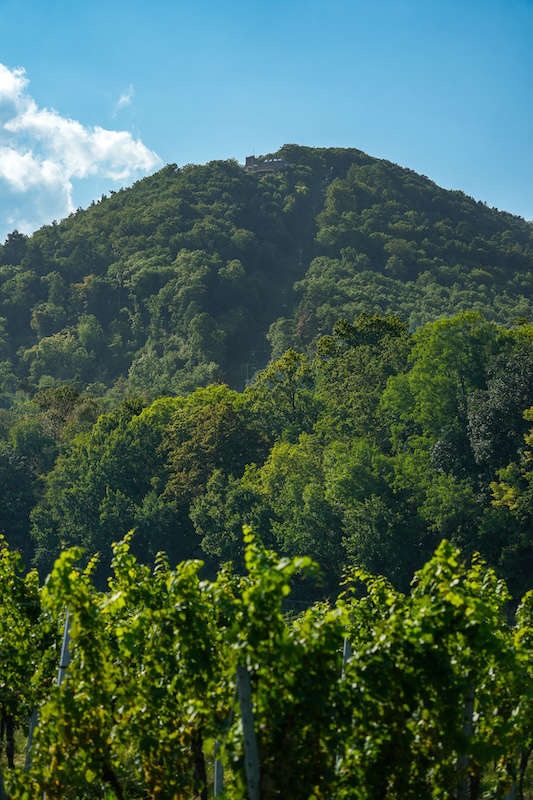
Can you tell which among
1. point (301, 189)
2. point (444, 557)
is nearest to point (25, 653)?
point (444, 557)

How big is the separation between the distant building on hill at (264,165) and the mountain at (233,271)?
1.24 feet

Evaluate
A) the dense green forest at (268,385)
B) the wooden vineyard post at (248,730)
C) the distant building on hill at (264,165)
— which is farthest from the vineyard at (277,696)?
the distant building on hill at (264,165)

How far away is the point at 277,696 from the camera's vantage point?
8797 millimetres

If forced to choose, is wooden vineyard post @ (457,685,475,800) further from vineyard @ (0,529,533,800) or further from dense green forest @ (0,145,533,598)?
dense green forest @ (0,145,533,598)

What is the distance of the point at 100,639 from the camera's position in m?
10.7

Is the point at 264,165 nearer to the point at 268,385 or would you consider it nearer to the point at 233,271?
the point at 233,271

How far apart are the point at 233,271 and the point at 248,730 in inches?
4394

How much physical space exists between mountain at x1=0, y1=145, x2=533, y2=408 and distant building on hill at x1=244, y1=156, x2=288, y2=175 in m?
0.38

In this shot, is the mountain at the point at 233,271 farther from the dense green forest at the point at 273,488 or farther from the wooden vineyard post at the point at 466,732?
the wooden vineyard post at the point at 466,732

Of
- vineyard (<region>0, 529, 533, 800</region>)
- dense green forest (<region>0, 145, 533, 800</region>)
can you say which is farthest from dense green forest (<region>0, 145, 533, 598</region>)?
vineyard (<region>0, 529, 533, 800</region>)

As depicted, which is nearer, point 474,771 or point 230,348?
point 474,771

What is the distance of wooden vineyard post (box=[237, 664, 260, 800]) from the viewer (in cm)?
846

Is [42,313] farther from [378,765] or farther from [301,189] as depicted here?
[378,765]

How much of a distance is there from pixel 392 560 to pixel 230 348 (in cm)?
7065
